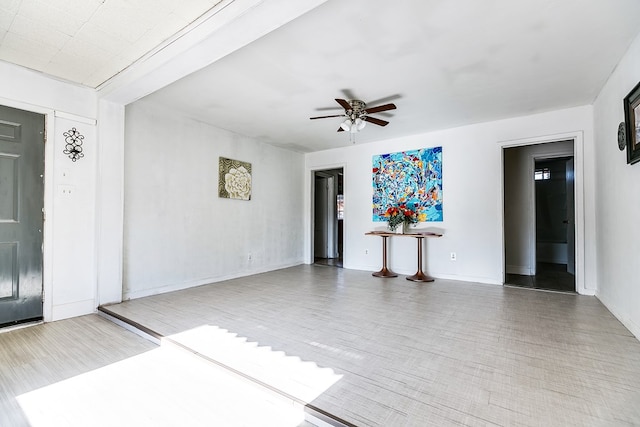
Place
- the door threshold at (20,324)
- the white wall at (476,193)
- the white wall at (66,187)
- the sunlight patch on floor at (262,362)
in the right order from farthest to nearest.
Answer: the white wall at (476,193), the white wall at (66,187), the door threshold at (20,324), the sunlight patch on floor at (262,362)

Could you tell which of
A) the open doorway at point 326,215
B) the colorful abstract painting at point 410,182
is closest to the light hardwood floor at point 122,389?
the colorful abstract painting at point 410,182

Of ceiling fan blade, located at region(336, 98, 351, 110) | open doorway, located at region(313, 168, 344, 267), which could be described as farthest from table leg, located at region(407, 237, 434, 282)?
open doorway, located at region(313, 168, 344, 267)

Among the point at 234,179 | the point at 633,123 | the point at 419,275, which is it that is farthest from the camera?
the point at 234,179

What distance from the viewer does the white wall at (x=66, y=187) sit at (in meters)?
3.02

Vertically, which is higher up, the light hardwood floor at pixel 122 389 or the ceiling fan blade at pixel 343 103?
the ceiling fan blade at pixel 343 103

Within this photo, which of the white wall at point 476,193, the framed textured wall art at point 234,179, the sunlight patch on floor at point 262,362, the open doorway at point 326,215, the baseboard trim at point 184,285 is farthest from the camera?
the open doorway at point 326,215

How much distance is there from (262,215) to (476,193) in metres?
3.71

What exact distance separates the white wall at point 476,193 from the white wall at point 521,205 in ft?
4.22

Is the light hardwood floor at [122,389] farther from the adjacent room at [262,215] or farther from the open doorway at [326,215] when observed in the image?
the open doorway at [326,215]

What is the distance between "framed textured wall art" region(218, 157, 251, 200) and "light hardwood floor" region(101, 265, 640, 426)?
1604 millimetres

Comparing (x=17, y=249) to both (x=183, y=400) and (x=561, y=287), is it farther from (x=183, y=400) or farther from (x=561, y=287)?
(x=561, y=287)

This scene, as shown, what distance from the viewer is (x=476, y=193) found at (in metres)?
4.82

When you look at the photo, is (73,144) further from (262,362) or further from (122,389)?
(262,362)

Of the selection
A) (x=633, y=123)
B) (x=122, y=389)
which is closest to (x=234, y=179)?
(x=122, y=389)
